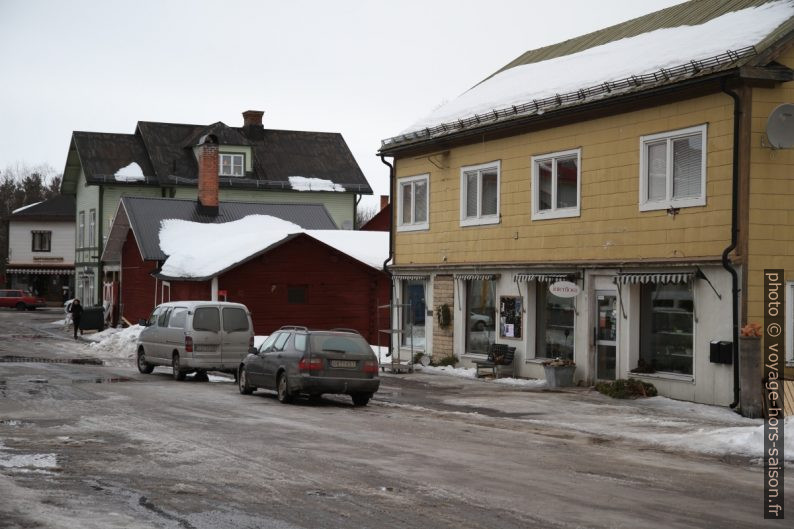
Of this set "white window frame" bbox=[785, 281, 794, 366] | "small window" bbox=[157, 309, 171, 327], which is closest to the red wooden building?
"small window" bbox=[157, 309, 171, 327]

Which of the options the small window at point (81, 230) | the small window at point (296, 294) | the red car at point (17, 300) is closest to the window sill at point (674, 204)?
the small window at point (296, 294)

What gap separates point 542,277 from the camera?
2508 cm

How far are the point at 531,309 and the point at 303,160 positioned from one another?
143ft

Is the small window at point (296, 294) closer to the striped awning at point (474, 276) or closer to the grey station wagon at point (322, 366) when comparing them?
the striped awning at point (474, 276)

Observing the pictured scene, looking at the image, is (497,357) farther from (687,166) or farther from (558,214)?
(687,166)

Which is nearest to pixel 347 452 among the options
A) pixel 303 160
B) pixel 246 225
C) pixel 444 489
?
pixel 444 489

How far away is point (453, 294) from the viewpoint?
96.1 ft

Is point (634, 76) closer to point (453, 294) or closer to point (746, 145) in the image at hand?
point (746, 145)

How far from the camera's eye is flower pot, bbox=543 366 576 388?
2389 cm

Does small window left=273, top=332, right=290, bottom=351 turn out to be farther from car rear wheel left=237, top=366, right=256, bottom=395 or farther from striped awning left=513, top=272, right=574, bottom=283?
striped awning left=513, top=272, right=574, bottom=283

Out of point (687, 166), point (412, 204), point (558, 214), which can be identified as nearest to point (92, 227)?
point (412, 204)

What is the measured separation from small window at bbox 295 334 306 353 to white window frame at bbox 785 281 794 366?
892 cm

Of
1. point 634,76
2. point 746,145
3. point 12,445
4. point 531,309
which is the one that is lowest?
point 12,445

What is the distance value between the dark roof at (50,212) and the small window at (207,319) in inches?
2589
